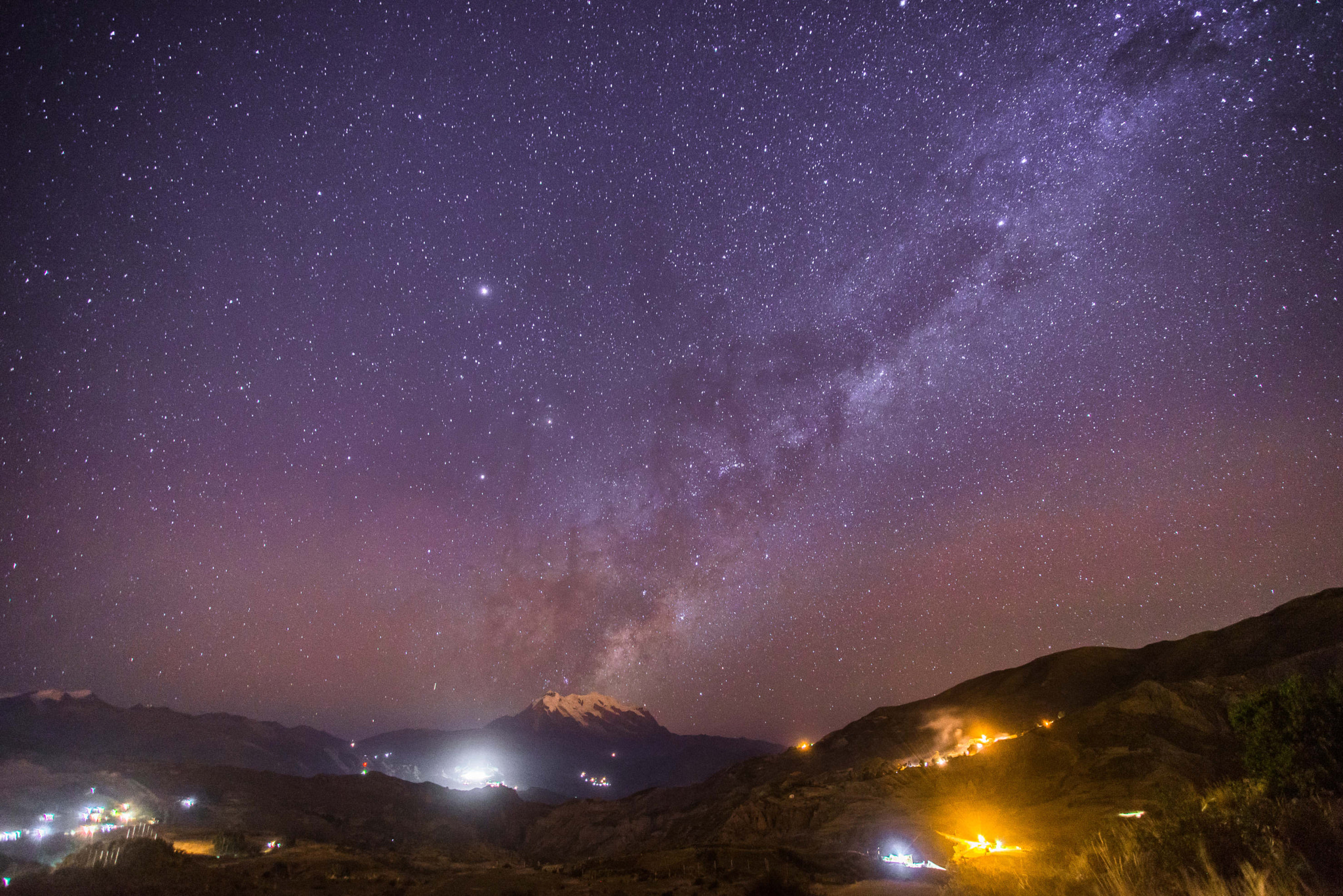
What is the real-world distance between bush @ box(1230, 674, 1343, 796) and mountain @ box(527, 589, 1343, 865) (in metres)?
2.56

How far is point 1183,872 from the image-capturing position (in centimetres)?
820

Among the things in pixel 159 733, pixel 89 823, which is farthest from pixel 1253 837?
pixel 159 733

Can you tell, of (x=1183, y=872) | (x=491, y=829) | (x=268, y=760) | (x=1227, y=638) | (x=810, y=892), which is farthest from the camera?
(x=268, y=760)

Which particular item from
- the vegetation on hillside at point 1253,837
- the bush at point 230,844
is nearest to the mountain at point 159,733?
the bush at point 230,844

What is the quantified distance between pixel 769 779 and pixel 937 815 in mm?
37300

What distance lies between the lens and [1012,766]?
137 ft

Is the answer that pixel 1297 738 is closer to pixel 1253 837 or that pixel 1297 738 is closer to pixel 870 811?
pixel 1253 837

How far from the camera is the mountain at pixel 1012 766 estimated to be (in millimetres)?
Result: 32781

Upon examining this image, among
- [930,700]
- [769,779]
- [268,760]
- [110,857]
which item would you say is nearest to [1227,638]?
[930,700]

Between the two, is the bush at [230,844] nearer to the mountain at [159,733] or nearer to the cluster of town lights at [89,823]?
the cluster of town lights at [89,823]

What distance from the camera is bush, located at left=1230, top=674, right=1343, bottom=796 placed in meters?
14.0

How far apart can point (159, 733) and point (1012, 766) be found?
19490 cm

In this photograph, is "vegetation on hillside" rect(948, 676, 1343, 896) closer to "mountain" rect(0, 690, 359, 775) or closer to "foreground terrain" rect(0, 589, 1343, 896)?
"foreground terrain" rect(0, 589, 1343, 896)

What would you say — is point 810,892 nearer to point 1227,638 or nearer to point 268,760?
point 1227,638
